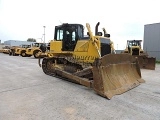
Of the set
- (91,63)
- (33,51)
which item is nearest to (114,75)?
(91,63)

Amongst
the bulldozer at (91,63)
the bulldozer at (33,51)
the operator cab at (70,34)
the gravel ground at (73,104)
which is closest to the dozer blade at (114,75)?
the bulldozer at (91,63)

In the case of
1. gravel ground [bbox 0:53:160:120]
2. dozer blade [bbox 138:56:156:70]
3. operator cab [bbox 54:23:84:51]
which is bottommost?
gravel ground [bbox 0:53:160:120]

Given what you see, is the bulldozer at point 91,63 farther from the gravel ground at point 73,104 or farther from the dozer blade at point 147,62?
the dozer blade at point 147,62

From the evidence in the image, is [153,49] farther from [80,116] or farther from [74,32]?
[80,116]

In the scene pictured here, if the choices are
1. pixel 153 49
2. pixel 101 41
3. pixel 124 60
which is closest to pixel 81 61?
pixel 101 41

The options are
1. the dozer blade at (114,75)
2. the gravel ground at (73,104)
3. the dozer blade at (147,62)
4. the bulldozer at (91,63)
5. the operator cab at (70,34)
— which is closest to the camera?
the gravel ground at (73,104)

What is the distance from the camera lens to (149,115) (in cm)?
409

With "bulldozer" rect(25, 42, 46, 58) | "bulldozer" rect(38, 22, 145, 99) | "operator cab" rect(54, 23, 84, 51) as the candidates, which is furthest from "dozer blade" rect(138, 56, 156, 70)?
"bulldozer" rect(25, 42, 46, 58)

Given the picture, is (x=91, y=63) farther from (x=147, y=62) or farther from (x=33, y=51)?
(x=33, y=51)

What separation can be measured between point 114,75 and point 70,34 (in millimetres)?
3651

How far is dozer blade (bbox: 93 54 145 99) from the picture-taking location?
5.52 metres

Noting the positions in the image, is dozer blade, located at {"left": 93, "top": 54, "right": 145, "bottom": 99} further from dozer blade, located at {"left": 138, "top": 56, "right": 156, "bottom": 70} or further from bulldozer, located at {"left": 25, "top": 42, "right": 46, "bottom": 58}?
bulldozer, located at {"left": 25, "top": 42, "right": 46, "bottom": 58}

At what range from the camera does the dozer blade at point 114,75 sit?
18.1ft

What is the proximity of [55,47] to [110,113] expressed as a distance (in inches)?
233
